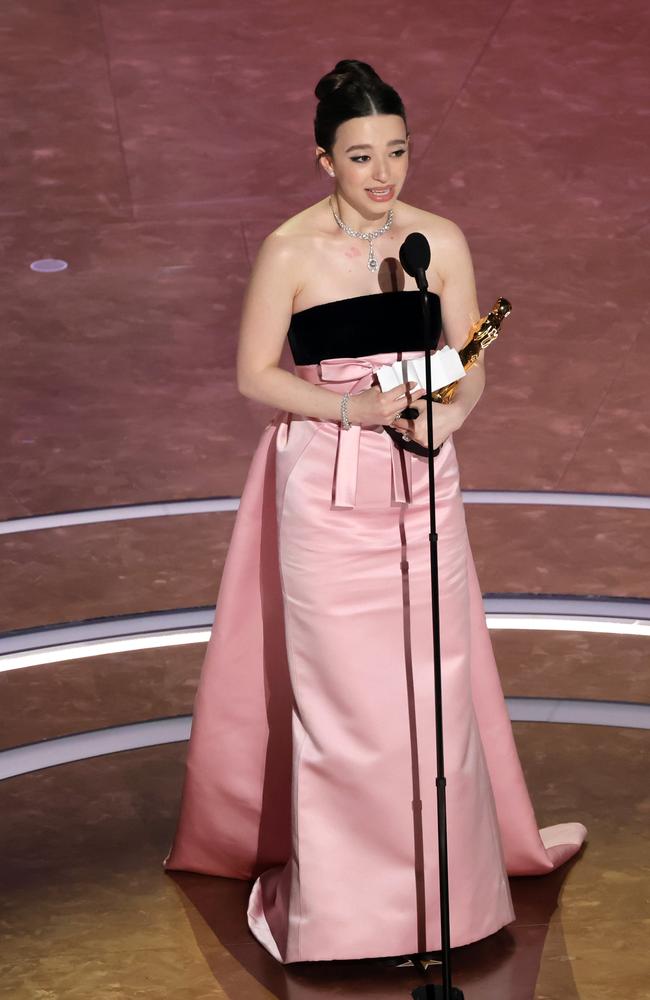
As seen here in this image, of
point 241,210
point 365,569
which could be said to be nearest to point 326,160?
point 365,569

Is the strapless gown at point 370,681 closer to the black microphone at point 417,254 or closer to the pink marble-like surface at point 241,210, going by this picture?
the black microphone at point 417,254

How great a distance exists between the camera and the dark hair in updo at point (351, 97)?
3.17m

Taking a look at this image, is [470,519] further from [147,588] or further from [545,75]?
[545,75]

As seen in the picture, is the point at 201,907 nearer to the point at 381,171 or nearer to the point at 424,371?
the point at 424,371

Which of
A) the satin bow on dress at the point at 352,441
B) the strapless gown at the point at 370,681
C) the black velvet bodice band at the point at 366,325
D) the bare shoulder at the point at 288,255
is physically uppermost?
the bare shoulder at the point at 288,255

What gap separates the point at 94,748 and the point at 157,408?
2.60 m

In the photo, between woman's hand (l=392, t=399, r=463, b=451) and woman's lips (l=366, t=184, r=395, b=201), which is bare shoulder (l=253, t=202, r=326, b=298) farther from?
woman's hand (l=392, t=399, r=463, b=451)

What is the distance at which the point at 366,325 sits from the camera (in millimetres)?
3262

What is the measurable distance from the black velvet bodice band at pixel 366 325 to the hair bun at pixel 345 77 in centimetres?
46

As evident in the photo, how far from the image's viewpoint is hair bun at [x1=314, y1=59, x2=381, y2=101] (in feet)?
10.4

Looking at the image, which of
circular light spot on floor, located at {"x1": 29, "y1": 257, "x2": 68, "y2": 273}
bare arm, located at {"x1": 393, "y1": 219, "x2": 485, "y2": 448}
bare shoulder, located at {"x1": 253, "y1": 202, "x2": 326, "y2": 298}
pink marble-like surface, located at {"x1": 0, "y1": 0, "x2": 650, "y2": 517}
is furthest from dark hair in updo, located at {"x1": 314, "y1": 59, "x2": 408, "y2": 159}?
circular light spot on floor, located at {"x1": 29, "y1": 257, "x2": 68, "y2": 273}

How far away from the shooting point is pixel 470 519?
6.22 meters

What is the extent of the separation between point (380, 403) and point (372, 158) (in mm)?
552

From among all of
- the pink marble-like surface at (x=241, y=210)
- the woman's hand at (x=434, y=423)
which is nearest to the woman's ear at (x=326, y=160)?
the woman's hand at (x=434, y=423)
